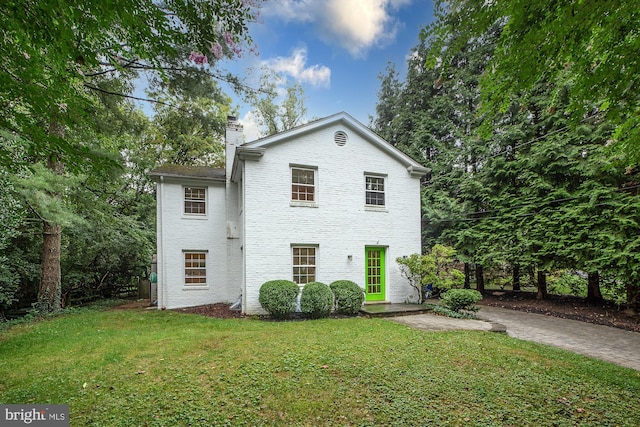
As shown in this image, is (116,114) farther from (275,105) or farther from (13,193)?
(275,105)

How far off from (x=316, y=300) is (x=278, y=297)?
1.16 metres

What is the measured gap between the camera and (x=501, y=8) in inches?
112

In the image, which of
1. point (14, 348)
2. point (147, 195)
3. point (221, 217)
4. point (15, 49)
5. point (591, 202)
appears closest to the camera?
point (15, 49)

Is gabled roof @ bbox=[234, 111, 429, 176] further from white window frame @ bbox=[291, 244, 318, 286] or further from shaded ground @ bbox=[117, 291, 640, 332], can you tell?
shaded ground @ bbox=[117, 291, 640, 332]

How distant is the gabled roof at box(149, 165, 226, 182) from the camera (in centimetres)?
1123

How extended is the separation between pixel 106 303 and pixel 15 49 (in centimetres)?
1487

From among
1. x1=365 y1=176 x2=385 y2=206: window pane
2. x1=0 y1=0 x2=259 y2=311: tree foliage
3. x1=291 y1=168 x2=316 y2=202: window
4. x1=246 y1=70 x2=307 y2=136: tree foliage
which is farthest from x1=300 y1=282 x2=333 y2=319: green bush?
x1=246 y1=70 x2=307 y2=136: tree foliage

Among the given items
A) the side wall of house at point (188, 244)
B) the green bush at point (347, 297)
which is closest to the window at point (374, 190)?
the green bush at point (347, 297)

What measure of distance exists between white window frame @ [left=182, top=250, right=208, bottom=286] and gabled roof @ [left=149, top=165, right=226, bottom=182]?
9.79 feet

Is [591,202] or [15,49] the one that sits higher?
[15,49]

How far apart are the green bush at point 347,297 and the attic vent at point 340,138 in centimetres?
507

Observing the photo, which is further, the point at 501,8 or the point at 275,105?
the point at 275,105

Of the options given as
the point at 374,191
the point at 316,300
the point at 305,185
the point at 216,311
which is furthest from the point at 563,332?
the point at 216,311

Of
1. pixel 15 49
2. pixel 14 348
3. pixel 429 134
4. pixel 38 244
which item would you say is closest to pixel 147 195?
pixel 38 244
